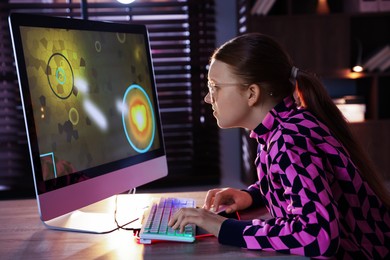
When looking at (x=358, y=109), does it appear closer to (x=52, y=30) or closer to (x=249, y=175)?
(x=249, y=175)

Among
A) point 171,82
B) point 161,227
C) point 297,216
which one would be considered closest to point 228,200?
point 161,227

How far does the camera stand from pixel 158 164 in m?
1.53

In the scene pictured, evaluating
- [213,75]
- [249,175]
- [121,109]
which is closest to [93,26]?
[121,109]

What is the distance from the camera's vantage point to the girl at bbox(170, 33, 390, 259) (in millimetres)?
981

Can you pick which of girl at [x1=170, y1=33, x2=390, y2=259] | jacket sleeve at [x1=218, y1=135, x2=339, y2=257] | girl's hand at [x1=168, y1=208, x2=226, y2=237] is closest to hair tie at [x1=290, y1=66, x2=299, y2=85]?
girl at [x1=170, y1=33, x2=390, y2=259]

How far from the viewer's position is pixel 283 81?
48.9 inches

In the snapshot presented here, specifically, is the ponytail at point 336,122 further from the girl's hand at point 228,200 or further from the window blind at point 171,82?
the window blind at point 171,82

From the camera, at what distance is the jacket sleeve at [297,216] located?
96 cm

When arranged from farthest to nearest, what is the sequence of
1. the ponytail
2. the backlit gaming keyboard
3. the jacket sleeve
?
the ponytail, the backlit gaming keyboard, the jacket sleeve

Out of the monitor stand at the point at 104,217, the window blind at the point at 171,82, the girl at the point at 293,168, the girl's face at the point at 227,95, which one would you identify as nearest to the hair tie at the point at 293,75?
the girl at the point at 293,168

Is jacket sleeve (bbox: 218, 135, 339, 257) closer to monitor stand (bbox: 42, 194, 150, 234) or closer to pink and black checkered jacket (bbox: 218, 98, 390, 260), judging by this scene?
pink and black checkered jacket (bbox: 218, 98, 390, 260)

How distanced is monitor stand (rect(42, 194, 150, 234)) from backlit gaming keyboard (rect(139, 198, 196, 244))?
50 mm

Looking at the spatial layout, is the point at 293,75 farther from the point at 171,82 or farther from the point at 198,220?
the point at 171,82

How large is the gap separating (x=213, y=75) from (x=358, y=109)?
2.30 meters
